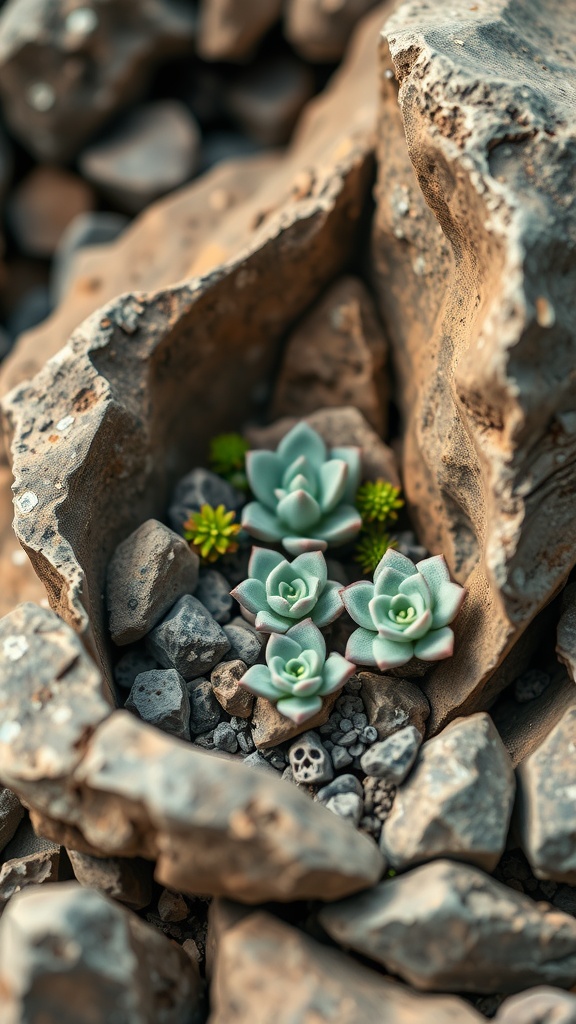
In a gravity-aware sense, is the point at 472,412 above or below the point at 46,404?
above

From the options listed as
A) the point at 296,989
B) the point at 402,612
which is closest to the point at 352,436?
the point at 402,612

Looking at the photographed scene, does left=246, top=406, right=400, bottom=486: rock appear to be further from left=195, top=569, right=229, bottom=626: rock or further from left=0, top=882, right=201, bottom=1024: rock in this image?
left=0, top=882, right=201, bottom=1024: rock

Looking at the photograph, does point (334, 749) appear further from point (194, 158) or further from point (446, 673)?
point (194, 158)

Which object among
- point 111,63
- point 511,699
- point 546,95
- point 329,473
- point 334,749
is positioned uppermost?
point 546,95

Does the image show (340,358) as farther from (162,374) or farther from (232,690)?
(232,690)

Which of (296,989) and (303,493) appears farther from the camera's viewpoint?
(303,493)

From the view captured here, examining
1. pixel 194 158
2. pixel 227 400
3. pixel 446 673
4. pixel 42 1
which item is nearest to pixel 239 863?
pixel 446 673

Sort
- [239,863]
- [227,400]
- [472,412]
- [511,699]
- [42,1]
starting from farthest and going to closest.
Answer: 1. [42,1]
2. [227,400]
3. [511,699]
4. [472,412]
5. [239,863]
